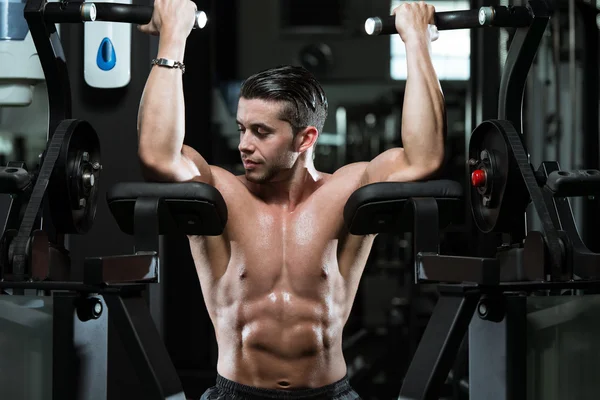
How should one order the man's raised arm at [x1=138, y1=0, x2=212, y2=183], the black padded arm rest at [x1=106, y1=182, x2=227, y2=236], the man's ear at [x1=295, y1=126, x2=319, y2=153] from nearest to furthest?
the black padded arm rest at [x1=106, y1=182, x2=227, y2=236] < the man's raised arm at [x1=138, y1=0, x2=212, y2=183] < the man's ear at [x1=295, y1=126, x2=319, y2=153]

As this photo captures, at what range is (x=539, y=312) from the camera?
159 cm

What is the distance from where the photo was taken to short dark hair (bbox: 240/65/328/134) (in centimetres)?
177

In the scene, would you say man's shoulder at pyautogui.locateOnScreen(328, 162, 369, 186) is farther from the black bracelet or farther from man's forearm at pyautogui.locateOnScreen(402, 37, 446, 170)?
the black bracelet

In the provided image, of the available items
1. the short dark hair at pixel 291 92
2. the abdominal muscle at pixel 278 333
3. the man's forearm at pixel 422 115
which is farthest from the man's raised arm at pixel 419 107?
the abdominal muscle at pixel 278 333

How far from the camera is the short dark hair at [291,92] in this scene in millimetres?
1768

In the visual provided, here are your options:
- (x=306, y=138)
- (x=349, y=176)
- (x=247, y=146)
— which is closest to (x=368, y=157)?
(x=349, y=176)

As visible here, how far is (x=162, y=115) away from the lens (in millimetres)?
1696

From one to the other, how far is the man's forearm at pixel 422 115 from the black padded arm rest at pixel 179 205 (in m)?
0.42

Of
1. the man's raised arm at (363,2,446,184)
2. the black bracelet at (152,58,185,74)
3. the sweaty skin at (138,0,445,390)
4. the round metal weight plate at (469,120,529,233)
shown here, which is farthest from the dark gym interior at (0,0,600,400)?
the black bracelet at (152,58,185,74)

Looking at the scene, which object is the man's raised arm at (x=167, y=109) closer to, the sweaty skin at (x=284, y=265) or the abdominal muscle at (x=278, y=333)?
the sweaty skin at (x=284, y=265)

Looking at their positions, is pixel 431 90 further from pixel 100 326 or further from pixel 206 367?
pixel 206 367

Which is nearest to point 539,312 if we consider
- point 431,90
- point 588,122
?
point 431,90

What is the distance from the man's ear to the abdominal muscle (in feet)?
1.01

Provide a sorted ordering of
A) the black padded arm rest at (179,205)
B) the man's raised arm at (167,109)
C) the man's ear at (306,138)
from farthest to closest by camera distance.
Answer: the man's ear at (306,138)
the man's raised arm at (167,109)
the black padded arm rest at (179,205)
